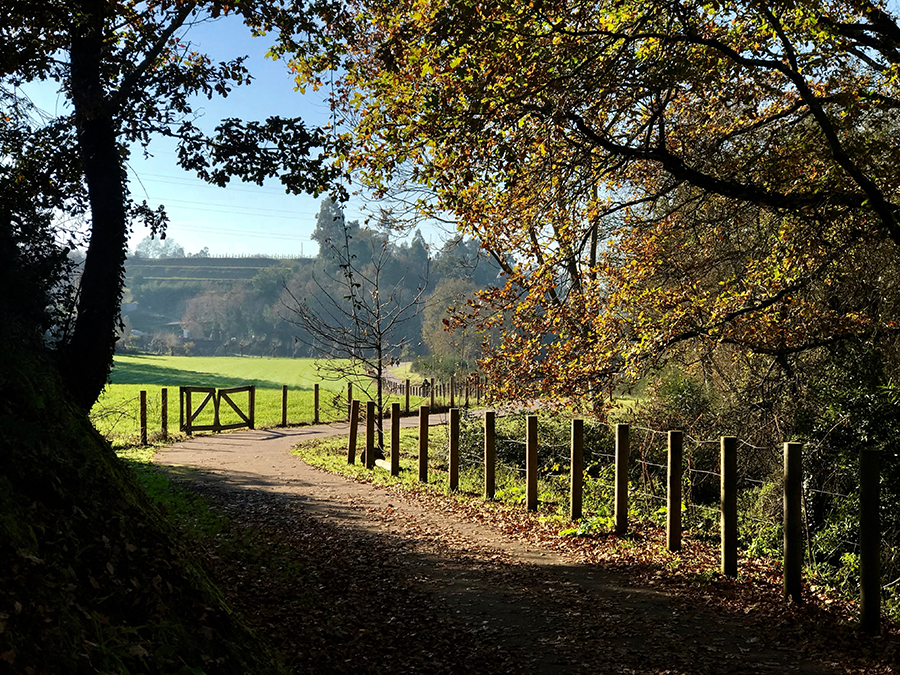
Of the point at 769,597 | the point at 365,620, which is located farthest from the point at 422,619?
the point at 769,597

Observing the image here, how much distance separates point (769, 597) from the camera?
6.50 m

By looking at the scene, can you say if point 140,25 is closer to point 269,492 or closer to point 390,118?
point 390,118

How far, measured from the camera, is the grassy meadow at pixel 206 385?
2514 centimetres

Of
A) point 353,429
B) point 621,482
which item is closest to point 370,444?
point 353,429

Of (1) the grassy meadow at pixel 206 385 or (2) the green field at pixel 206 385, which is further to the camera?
(1) the grassy meadow at pixel 206 385

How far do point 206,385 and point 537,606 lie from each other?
49.1 metres

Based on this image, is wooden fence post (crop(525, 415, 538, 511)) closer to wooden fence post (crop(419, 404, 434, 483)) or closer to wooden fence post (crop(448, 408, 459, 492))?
wooden fence post (crop(448, 408, 459, 492))

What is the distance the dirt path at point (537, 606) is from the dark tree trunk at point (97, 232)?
3.07m

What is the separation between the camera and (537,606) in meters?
6.32

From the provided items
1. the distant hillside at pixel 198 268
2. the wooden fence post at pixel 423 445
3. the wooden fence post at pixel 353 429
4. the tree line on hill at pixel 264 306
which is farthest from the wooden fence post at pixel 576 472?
the distant hillside at pixel 198 268

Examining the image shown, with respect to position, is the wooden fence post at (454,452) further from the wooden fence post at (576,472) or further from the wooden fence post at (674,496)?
the wooden fence post at (674,496)

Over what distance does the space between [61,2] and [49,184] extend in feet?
6.74

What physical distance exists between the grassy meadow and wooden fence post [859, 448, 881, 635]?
272 inches

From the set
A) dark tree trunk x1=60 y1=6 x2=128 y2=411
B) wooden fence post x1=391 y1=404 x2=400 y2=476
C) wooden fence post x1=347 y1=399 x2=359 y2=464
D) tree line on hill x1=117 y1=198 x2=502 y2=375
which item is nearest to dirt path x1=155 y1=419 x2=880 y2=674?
wooden fence post x1=391 y1=404 x2=400 y2=476
